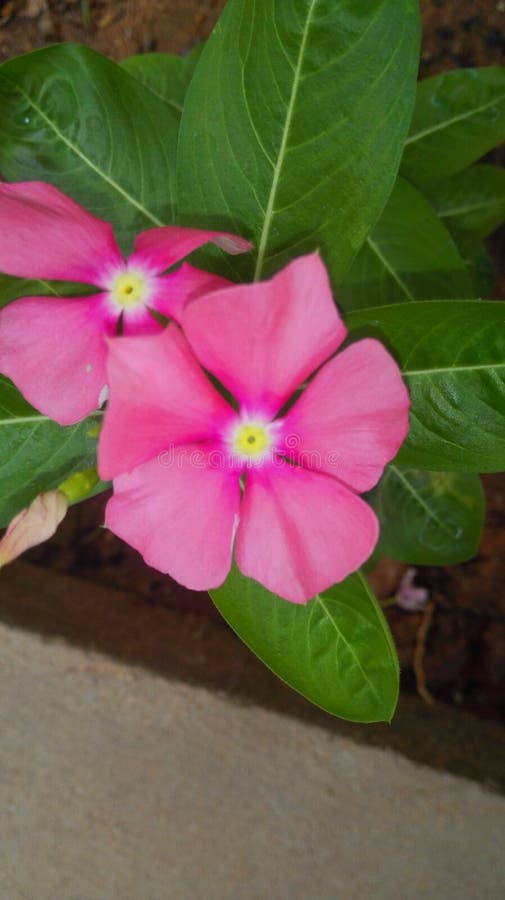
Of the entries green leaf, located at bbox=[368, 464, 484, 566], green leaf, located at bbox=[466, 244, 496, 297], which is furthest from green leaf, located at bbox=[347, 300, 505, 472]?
green leaf, located at bbox=[466, 244, 496, 297]

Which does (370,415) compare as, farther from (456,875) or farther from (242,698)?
(456,875)

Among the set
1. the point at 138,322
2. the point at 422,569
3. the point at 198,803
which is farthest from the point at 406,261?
the point at 198,803

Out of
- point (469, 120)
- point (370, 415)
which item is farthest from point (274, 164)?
→ point (469, 120)

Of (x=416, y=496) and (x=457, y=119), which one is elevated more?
(x=457, y=119)

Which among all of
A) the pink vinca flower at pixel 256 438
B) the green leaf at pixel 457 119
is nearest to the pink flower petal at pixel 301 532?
the pink vinca flower at pixel 256 438

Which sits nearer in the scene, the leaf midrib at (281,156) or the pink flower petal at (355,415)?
the pink flower petal at (355,415)

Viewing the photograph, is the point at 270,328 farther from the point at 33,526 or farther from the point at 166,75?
the point at 166,75

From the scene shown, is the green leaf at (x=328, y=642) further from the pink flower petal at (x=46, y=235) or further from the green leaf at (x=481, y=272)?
the green leaf at (x=481, y=272)
